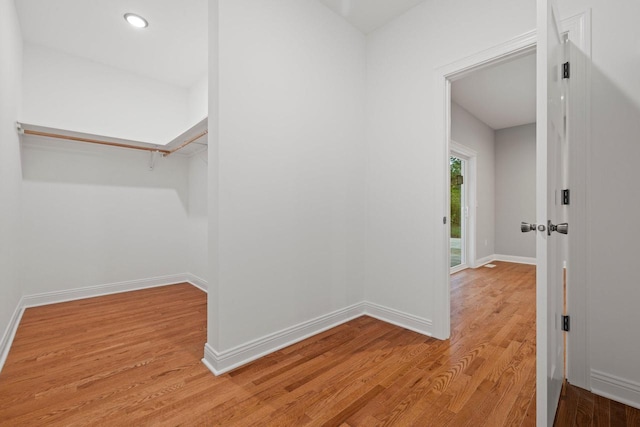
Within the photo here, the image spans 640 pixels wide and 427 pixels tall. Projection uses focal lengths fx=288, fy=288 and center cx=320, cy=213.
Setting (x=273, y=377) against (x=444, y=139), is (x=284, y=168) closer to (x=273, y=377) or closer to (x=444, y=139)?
(x=444, y=139)

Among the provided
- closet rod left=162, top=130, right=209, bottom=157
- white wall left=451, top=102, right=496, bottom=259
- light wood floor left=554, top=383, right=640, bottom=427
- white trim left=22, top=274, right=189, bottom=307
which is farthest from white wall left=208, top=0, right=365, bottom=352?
white wall left=451, top=102, right=496, bottom=259

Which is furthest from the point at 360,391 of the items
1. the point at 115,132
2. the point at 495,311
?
the point at 115,132

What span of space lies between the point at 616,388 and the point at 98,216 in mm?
4509

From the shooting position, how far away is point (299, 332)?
7.11 ft

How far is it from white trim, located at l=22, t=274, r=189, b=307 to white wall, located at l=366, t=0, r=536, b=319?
2672 mm

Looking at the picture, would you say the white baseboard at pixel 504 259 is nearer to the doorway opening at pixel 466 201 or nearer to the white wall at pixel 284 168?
the doorway opening at pixel 466 201

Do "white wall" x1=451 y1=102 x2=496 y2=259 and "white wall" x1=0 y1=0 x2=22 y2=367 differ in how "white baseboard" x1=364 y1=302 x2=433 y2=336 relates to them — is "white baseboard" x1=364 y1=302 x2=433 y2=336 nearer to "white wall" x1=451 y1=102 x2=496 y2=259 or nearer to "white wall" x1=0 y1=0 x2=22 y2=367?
"white wall" x1=0 y1=0 x2=22 y2=367

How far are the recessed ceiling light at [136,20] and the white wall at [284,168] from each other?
1.37 m

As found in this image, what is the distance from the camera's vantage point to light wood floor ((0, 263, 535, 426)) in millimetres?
1364

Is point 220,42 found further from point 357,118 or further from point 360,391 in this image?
point 360,391

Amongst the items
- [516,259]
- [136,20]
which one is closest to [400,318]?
[136,20]

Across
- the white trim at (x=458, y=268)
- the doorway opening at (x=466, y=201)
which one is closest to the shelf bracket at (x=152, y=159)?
the doorway opening at (x=466, y=201)

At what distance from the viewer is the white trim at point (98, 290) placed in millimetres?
2915

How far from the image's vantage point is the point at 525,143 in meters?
5.53
